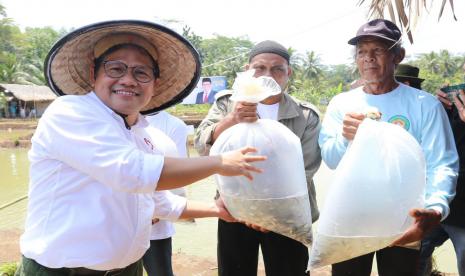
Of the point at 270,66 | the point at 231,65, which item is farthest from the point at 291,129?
the point at 231,65

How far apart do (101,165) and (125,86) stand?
289mm

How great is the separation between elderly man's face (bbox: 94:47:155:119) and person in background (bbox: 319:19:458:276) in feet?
2.52

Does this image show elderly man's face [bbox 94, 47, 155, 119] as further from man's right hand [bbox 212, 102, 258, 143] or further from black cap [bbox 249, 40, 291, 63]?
black cap [bbox 249, 40, 291, 63]

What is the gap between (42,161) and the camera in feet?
4.18

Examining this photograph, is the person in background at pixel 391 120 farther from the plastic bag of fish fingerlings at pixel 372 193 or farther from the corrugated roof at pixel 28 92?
the corrugated roof at pixel 28 92

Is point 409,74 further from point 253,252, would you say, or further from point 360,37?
point 253,252

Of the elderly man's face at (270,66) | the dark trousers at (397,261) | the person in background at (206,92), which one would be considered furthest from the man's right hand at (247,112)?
the person in background at (206,92)

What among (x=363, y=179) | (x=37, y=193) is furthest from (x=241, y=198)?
(x=37, y=193)

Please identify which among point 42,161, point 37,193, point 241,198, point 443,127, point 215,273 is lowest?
point 215,273

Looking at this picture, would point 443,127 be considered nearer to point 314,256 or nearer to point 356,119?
point 356,119

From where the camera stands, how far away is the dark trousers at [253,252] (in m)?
2.08

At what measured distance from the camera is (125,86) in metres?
1.31

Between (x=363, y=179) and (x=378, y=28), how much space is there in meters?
0.73

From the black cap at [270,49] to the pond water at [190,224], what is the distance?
190 cm
